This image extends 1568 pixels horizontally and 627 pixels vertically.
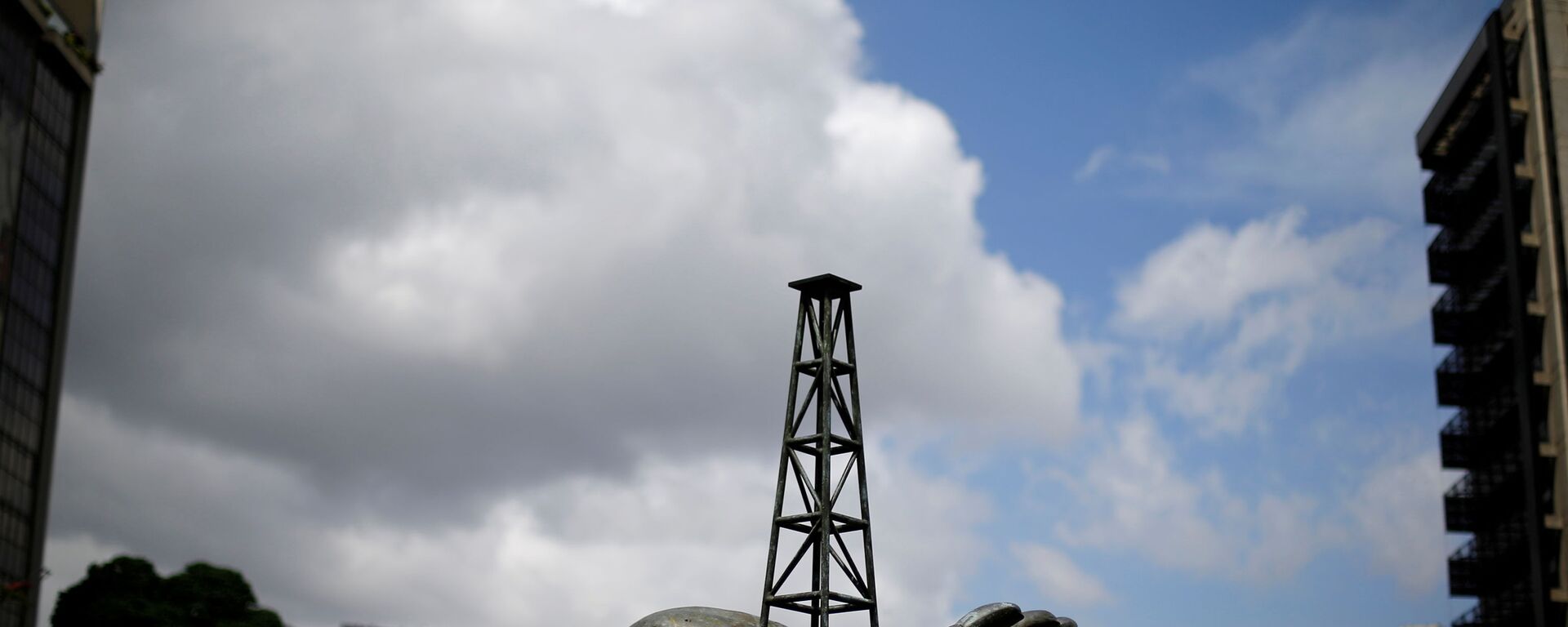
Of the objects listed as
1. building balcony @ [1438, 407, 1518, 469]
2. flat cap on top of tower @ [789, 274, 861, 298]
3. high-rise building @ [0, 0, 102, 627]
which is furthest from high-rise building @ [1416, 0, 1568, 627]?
high-rise building @ [0, 0, 102, 627]

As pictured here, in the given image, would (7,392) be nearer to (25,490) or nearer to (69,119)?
(25,490)

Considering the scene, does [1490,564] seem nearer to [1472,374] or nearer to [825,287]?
[1472,374]

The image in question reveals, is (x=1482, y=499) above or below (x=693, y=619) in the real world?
above

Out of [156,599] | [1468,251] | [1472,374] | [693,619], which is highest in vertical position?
[1468,251]

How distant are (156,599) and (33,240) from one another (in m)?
12.9

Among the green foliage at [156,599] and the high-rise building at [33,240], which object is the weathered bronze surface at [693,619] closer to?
the high-rise building at [33,240]

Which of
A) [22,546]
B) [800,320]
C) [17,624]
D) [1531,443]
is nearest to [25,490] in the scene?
[22,546]

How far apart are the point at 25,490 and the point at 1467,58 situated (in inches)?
2239

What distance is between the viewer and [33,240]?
186 feet

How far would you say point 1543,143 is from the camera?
6284 cm

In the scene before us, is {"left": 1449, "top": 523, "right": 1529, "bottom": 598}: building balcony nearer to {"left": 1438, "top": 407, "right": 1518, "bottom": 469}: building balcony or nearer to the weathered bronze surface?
{"left": 1438, "top": 407, "right": 1518, "bottom": 469}: building balcony

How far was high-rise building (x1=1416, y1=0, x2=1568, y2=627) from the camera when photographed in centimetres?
6159

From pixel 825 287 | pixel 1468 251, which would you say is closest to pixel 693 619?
pixel 825 287

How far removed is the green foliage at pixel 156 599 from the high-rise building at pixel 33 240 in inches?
70.4
